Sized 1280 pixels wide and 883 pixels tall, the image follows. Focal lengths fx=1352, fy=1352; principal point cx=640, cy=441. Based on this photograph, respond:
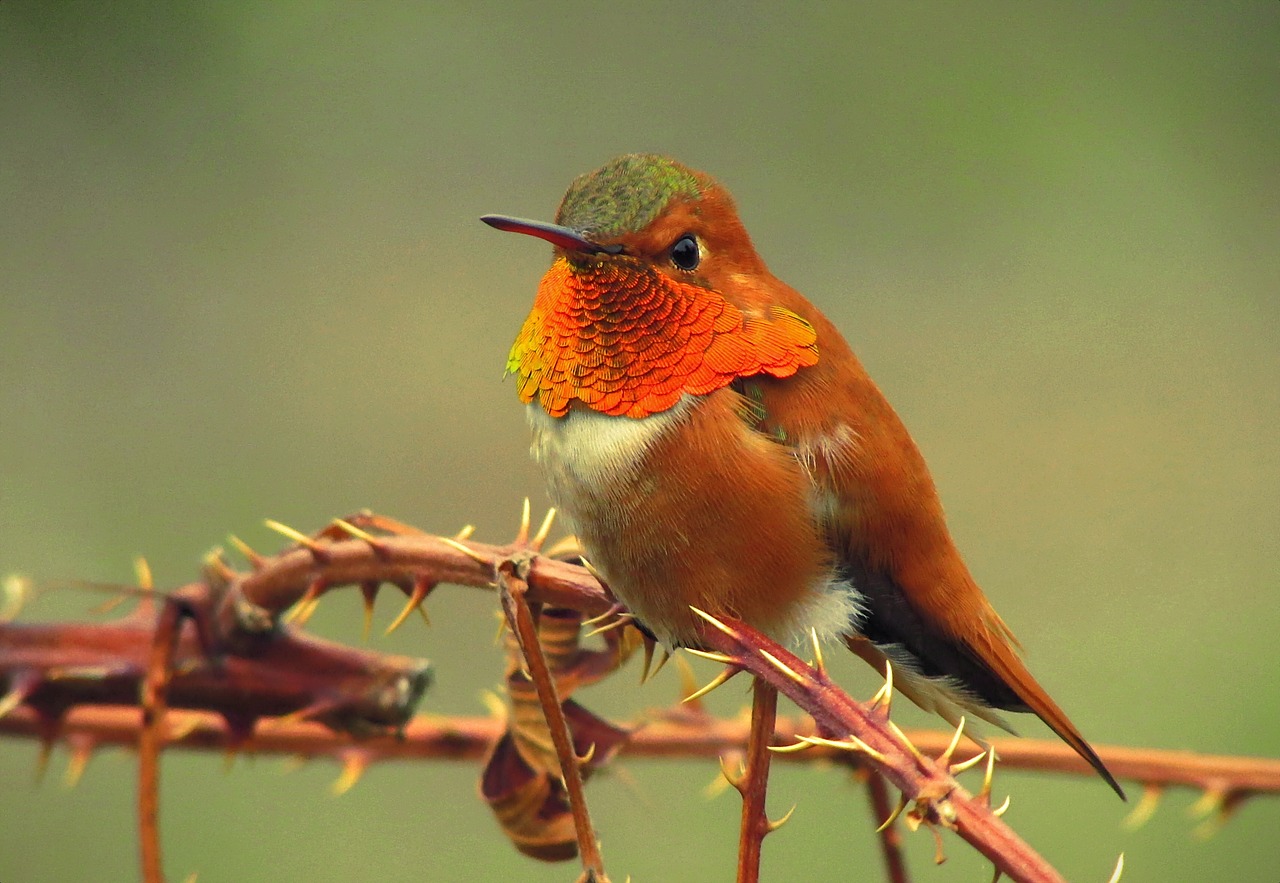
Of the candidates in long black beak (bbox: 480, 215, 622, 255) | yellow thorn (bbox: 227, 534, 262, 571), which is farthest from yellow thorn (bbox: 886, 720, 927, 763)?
yellow thorn (bbox: 227, 534, 262, 571)

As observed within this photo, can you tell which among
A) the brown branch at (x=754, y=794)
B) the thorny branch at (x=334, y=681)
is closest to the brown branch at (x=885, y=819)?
the thorny branch at (x=334, y=681)

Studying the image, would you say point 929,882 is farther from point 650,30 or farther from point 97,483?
point 650,30

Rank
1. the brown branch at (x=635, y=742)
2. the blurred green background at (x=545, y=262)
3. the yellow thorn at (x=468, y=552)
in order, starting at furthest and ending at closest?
the blurred green background at (x=545, y=262) < the brown branch at (x=635, y=742) < the yellow thorn at (x=468, y=552)

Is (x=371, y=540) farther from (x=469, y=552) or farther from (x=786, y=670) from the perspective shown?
(x=786, y=670)

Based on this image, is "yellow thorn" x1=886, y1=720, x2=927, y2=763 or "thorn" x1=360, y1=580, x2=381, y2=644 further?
"thorn" x1=360, y1=580, x2=381, y2=644

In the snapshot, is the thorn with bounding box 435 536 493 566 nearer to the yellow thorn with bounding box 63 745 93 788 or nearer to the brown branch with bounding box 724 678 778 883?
the brown branch with bounding box 724 678 778 883

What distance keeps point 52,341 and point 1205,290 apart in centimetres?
160

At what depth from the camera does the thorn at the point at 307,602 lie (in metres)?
0.73

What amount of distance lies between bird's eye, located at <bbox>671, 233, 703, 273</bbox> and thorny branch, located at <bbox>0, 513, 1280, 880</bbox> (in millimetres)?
156

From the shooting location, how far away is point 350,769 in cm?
84

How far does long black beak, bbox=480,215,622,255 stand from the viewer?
60cm

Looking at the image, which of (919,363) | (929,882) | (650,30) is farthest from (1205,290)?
(929,882)

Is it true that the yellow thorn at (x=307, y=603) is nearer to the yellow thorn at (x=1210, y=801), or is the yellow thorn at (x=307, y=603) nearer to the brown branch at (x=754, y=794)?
the yellow thorn at (x=1210, y=801)

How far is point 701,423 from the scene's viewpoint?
680mm
